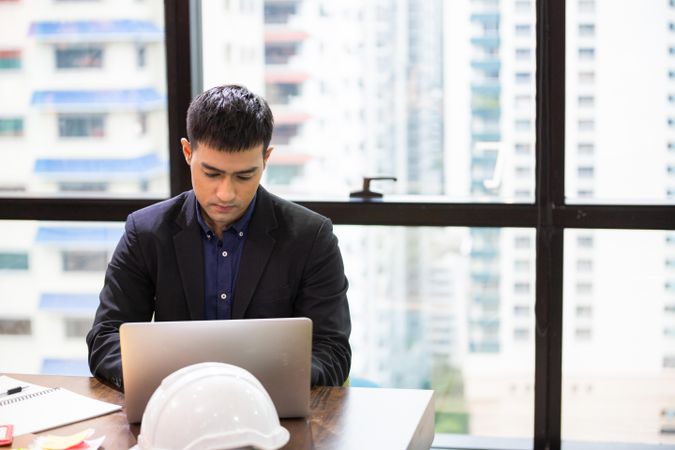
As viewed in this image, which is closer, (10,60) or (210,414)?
(210,414)

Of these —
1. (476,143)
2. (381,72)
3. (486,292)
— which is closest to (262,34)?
(381,72)

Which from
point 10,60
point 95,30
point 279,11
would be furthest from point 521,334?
point 10,60

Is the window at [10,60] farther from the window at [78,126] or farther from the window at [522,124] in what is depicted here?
the window at [522,124]

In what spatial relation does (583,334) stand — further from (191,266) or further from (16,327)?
(16,327)

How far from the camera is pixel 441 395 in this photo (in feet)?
10.9

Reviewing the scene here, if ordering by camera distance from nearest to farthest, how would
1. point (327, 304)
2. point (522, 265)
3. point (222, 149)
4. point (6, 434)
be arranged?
point (6, 434) → point (222, 149) → point (327, 304) → point (522, 265)

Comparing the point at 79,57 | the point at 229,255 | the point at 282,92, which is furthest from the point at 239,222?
the point at 79,57

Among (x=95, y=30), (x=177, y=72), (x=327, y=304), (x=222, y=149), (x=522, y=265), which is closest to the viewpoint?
(x=222, y=149)

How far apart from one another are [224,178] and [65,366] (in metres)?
1.66

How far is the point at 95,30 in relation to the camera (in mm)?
3410

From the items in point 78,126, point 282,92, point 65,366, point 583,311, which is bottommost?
point 65,366

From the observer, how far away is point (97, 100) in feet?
11.3

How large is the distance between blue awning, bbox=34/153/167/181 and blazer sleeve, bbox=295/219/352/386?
4.11 ft

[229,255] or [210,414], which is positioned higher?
[229,255]
